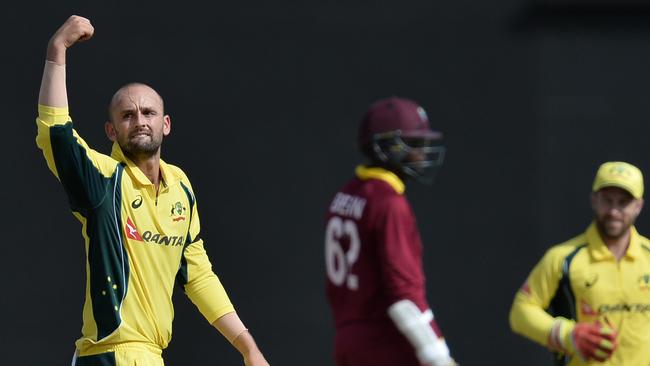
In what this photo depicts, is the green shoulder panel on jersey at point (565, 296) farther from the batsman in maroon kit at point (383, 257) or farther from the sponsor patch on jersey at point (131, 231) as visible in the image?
the sponsor patch on jersey at point (131, 231)

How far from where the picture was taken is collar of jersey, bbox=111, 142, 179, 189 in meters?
6.02

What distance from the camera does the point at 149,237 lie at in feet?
19.6

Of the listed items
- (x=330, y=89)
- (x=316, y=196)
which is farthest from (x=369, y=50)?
(x=316, y=196)

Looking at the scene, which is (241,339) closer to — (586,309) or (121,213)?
(121,213)

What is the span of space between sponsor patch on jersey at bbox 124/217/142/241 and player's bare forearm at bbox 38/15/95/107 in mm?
567

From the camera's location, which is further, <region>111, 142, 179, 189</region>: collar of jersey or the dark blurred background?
the dark blurred background

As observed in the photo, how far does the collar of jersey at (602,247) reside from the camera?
591 cm

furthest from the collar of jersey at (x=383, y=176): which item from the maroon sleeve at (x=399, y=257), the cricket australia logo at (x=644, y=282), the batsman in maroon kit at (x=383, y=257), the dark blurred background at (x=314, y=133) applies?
the dark blurred background at (x=314, y=133)

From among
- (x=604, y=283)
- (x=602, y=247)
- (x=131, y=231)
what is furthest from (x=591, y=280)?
(x=131, y=231)

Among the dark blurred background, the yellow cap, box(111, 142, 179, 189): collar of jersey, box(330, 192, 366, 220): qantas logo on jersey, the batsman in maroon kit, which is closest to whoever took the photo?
the batsman in maroon kit

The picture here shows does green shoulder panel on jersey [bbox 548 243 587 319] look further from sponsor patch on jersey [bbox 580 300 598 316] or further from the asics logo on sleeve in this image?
the asics logo on sleeve

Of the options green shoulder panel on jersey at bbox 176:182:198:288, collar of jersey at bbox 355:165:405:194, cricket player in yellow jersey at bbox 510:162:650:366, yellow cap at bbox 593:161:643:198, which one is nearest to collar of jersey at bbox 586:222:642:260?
cricket player in yellow jersey at bbox 510:162:650:366

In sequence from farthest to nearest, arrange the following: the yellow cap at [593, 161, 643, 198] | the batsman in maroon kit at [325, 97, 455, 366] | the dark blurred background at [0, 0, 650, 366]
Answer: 1. the dark blurred background at [0, 0, 650, 366]
2. the yellow cap at [593, 161, 643, 198]
3. the batsman in maroon kit at [325, 97, 455, 366]

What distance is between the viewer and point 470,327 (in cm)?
800
